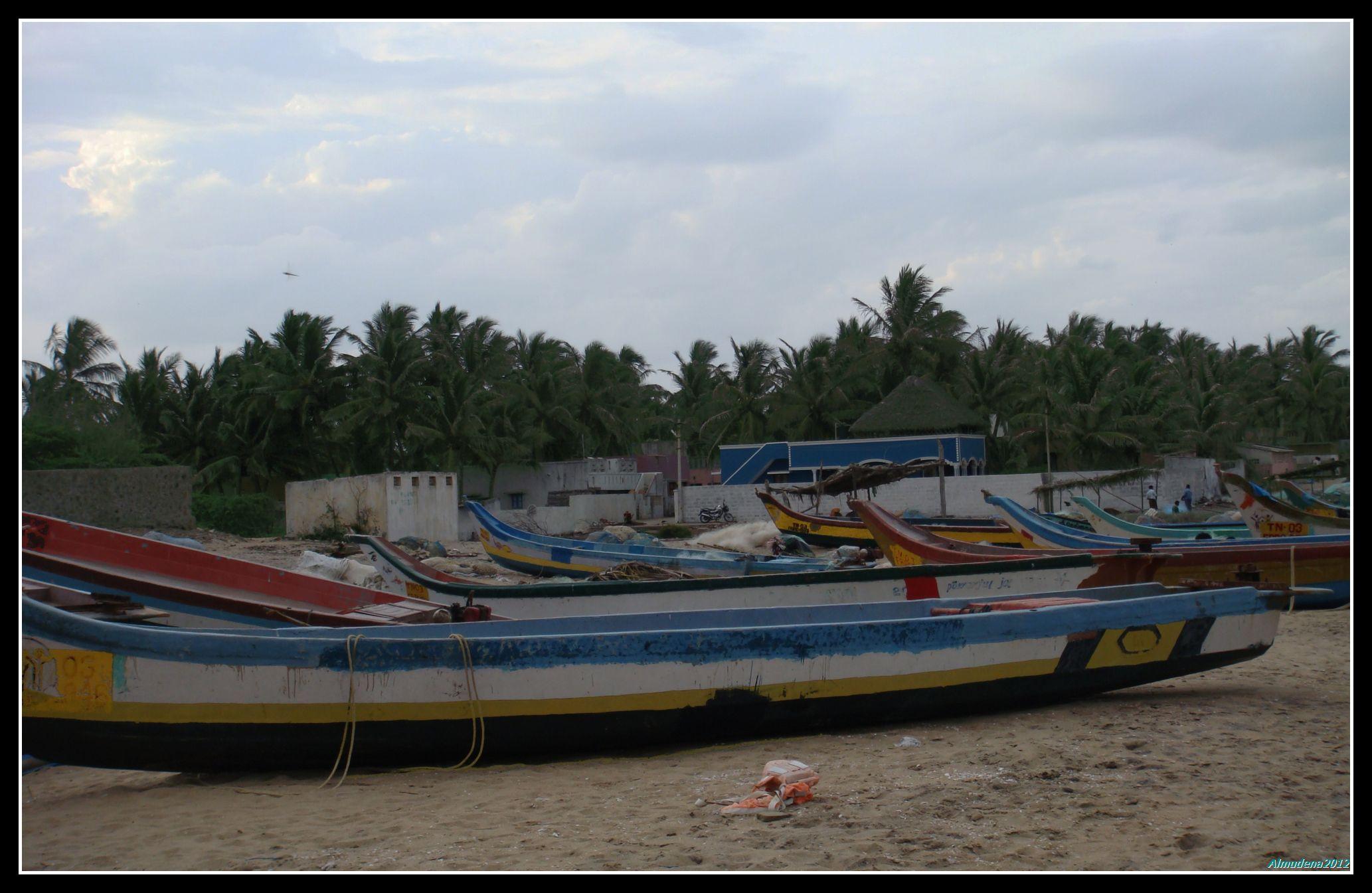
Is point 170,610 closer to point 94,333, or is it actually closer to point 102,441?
point 102,441

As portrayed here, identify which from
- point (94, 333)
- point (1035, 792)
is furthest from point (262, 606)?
point (94, 333)

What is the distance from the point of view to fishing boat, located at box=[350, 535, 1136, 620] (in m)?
8.38

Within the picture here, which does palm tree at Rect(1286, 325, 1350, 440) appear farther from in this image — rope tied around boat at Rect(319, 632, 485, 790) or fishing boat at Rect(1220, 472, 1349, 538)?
rope tied around boat at Rect(319, 632, 485, 790)

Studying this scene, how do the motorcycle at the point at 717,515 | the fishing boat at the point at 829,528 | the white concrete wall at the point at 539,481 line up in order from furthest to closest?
the white concrete wall at the point at 539,481 → the motorcycle at the point at 717,515 → the fishing boat at the point at 829,528

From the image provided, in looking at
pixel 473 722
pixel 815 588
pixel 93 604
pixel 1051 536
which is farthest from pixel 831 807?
pixel 1051 536

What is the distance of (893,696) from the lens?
5.86 m

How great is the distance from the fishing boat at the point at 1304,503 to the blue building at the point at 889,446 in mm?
17193

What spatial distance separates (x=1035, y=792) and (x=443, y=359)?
34.0 meters

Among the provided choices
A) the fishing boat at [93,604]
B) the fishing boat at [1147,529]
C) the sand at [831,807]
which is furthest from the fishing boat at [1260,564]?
the fishing boat at [93,604]

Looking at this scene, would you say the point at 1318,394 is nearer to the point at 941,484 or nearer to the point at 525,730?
the point at 941,484

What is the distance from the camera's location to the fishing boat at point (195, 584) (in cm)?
679

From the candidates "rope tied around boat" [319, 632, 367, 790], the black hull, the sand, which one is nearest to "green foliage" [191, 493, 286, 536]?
the sand

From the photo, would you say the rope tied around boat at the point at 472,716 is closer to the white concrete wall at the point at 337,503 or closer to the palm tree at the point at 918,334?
the white concrete wall at the point at 337,503

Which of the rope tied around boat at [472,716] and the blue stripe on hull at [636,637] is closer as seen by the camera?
the blue stripe on hull at [636,637]
